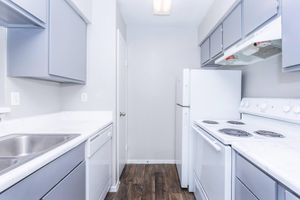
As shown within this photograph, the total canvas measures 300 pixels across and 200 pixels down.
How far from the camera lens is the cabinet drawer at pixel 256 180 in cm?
86

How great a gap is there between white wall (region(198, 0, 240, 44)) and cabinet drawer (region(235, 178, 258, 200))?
1566 millimetres

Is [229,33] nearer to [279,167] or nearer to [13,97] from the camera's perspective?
[279,167]

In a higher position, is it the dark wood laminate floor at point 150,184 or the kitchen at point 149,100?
the kitchen at point 149,100

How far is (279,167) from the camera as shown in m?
0.83

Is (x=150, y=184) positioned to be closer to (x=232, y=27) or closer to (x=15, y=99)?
(x=15, y=99)

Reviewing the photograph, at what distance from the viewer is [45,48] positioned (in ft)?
5.10

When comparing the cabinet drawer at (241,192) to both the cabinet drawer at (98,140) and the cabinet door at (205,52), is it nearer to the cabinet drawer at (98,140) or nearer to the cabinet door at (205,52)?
the cabinet drawer at (98,140)

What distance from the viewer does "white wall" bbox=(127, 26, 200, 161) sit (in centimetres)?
339

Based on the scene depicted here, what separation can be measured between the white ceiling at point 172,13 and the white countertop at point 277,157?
2.00m

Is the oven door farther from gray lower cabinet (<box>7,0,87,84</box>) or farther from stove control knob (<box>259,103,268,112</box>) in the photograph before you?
gray lower cabinet (<box>7,0,87,84</box>)

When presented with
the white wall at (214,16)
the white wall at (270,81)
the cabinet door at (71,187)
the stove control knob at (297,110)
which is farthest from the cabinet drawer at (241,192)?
the white wall at (214,16)

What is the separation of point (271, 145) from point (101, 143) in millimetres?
1418

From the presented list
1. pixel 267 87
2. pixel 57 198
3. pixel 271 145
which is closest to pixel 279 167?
pixel 271 145

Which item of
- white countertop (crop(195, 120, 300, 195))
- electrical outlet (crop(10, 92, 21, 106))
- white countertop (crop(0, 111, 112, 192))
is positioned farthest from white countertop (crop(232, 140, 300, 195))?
electrical outlet (crop(10, 92, 21, 106))
